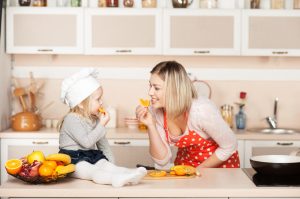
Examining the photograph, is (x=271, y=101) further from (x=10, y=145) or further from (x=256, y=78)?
(x=10, y=145)

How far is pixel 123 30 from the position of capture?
494 centimetres

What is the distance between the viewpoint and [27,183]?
258 cm

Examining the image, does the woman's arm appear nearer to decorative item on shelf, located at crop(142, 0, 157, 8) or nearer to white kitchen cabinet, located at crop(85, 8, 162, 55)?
white kitchen cabinet, located at crop(85, 8, 162, 55)

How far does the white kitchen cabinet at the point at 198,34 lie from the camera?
4926 millimetres

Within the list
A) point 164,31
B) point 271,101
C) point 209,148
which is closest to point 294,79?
point 271,101

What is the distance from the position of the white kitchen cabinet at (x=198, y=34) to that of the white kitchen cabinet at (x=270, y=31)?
0.28ft

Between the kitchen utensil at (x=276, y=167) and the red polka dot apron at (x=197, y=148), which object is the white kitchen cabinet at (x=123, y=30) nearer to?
the red polka dot apron at (x=197, y=148)

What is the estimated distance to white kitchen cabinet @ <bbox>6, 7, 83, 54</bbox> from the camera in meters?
4.93

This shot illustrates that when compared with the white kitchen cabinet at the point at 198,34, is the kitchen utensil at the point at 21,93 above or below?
below


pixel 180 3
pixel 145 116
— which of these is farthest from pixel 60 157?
pixel 180 3

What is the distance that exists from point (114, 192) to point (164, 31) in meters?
2.67

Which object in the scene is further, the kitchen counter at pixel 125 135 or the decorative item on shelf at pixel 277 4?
the decorative item on shelf at pixel 277 4

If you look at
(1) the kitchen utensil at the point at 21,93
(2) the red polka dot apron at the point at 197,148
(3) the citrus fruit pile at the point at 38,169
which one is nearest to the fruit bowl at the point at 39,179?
(3) the citrus fruit pile at the point at 38,169

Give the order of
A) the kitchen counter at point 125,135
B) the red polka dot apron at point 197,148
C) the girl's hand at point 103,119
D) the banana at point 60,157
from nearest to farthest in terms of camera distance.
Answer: the banana at point 60,157
the girl's hand at point 103,119
the red polka dot apron at point 197,148
the kitchen counter at point 125,135
